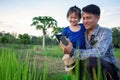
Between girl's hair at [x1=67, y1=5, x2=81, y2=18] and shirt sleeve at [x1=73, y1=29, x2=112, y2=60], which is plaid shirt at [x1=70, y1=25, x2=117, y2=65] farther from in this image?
girl's hair at [x1=67, y1=5, x2=81, y2=18]

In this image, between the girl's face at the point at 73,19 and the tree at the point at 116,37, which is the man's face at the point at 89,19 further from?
the tree at the point at 116,37

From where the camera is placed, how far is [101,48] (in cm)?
204

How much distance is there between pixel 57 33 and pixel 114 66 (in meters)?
0.57

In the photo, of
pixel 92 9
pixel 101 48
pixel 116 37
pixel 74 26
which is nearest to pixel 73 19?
pixel 74 26

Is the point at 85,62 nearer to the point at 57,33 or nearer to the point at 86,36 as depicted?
the point at 57,33

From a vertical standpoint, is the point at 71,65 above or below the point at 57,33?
below

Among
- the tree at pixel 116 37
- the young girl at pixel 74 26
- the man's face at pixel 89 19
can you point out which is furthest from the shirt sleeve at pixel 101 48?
the tree at pixel 116 37

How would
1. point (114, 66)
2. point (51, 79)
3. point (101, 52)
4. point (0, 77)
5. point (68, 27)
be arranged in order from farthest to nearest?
point (51, 79)
point (68, 27)
point (114, 66)
point (101, 52)
point (0, 77)

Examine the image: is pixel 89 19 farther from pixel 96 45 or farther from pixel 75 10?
pixel 75 10

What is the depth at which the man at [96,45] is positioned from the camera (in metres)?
1.95

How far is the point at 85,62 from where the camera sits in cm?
192

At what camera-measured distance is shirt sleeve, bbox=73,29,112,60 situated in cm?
195

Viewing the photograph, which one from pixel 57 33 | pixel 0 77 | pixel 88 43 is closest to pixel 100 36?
pixel 88 43

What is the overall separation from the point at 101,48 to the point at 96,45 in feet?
0.30
